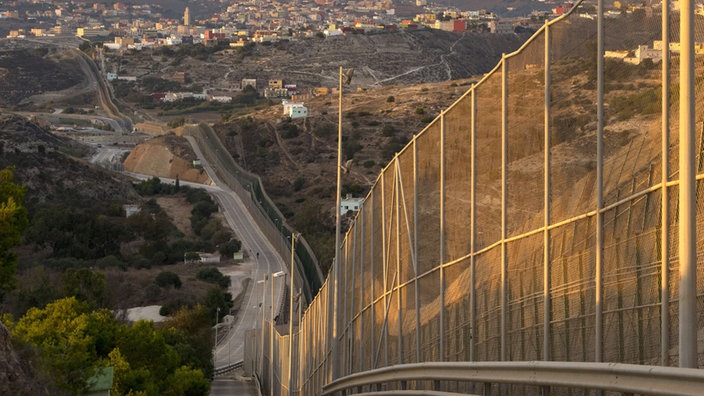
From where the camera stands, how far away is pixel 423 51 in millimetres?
184500

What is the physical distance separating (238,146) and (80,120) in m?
57.5

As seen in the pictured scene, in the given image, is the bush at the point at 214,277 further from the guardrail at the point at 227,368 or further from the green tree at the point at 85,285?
the green tree at the point at 85,285

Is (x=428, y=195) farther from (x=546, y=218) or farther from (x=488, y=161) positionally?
(x=546, y=218)

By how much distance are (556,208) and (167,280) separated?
55.2 meters

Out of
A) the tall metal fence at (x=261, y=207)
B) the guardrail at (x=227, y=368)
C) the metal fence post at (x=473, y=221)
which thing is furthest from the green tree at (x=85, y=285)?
the metal fence post at (x=473, y=221)

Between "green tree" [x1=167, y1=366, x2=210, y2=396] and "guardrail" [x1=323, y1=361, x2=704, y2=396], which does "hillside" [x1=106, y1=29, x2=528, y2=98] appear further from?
"guardrail" [x1=323, y1=361, x2=704, y2=396]

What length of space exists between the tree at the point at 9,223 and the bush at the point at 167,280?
42.8m

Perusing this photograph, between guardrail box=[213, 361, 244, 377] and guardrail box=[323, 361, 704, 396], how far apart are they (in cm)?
4265

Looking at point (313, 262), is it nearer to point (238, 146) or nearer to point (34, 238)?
point (34, 238)

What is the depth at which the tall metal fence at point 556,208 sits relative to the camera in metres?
7.68

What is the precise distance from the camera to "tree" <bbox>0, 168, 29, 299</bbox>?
18.8 metres

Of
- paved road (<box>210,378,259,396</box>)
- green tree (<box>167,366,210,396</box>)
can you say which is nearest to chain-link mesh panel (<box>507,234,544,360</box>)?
green tree (<box>167,366,210,396</box>)

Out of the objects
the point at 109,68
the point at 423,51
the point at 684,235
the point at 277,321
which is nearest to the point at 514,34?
the point at 423,51

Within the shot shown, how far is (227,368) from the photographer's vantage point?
56500 millimetres
